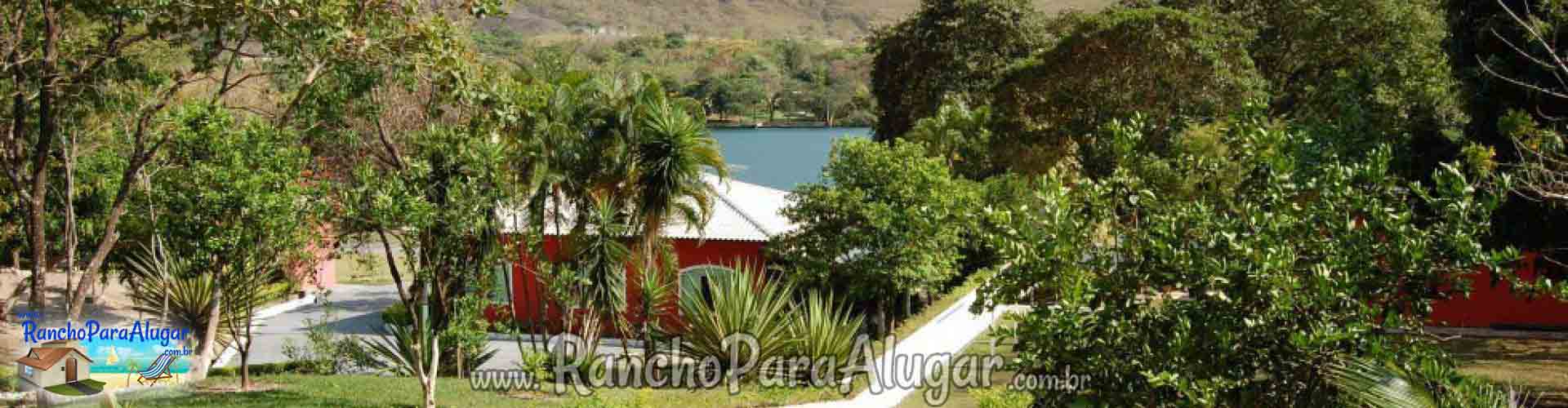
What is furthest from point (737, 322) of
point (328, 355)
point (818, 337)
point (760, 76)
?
point (760, 76)

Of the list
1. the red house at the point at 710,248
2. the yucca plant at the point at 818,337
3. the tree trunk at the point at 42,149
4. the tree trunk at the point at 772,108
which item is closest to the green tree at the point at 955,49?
the red house at the point at 710,248

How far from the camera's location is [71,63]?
34.3ft

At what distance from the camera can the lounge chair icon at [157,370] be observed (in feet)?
37.8

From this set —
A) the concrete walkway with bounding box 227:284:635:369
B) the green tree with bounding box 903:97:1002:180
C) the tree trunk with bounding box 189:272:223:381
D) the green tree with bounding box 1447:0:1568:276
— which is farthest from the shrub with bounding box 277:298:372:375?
the green tree with bounding box 903:97:1002:180

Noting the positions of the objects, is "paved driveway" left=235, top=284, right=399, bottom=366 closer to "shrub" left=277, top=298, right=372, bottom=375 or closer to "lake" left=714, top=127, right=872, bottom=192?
"shrub" left=277, top=298, right=372, bottom=375

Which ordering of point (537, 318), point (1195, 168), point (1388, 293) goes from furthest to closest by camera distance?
point (537, 318)
point (1195, 168)
point (1388, 293)

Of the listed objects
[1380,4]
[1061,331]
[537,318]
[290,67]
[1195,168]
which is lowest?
A: [537,318]

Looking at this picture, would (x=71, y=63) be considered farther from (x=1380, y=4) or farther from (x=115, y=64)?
(x=1380, y=4)

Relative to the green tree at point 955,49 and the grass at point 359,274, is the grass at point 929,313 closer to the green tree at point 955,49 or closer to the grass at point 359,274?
the grass at point 359,274

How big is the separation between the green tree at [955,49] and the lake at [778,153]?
3.38 m

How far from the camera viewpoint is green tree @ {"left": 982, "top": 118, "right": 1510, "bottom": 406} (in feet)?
19.2

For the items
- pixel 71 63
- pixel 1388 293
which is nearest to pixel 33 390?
pixel 71 63

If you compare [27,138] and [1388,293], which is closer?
[1388,293]

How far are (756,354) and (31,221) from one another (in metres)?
7.64
